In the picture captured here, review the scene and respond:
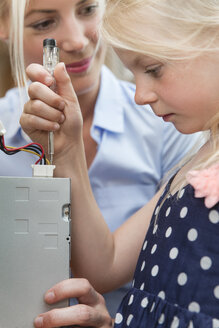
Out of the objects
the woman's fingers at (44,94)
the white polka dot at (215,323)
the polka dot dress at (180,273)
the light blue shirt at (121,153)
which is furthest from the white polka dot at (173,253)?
the light blue shirt at (121,153)

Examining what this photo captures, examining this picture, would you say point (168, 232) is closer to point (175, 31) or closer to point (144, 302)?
point (144, 302)

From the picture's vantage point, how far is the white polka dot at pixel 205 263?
71 centimetres

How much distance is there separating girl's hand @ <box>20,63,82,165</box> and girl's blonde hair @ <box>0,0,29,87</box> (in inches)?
10.3

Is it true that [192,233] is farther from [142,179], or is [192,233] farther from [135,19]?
[142,179]

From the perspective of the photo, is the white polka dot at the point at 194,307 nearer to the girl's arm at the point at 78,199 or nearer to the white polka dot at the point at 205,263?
the white polka dot at the point at 205,263

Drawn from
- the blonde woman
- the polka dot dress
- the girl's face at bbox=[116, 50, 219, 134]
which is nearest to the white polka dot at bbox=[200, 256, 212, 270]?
the polka dot dress

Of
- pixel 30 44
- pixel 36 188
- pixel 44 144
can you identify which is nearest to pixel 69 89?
pixel 44 144

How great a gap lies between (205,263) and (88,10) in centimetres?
71

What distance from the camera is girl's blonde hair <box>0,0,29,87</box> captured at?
44.8 inches

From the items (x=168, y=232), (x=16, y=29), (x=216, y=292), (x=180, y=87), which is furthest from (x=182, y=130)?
(x=16, y=29)

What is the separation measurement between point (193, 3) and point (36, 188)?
383 mm

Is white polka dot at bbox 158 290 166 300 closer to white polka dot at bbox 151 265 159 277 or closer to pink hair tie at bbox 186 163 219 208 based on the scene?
white polka dot at bbox 151 265 159 277

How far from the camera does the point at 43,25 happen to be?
46.2 inches

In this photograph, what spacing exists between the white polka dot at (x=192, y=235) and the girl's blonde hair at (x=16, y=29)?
0.60m
